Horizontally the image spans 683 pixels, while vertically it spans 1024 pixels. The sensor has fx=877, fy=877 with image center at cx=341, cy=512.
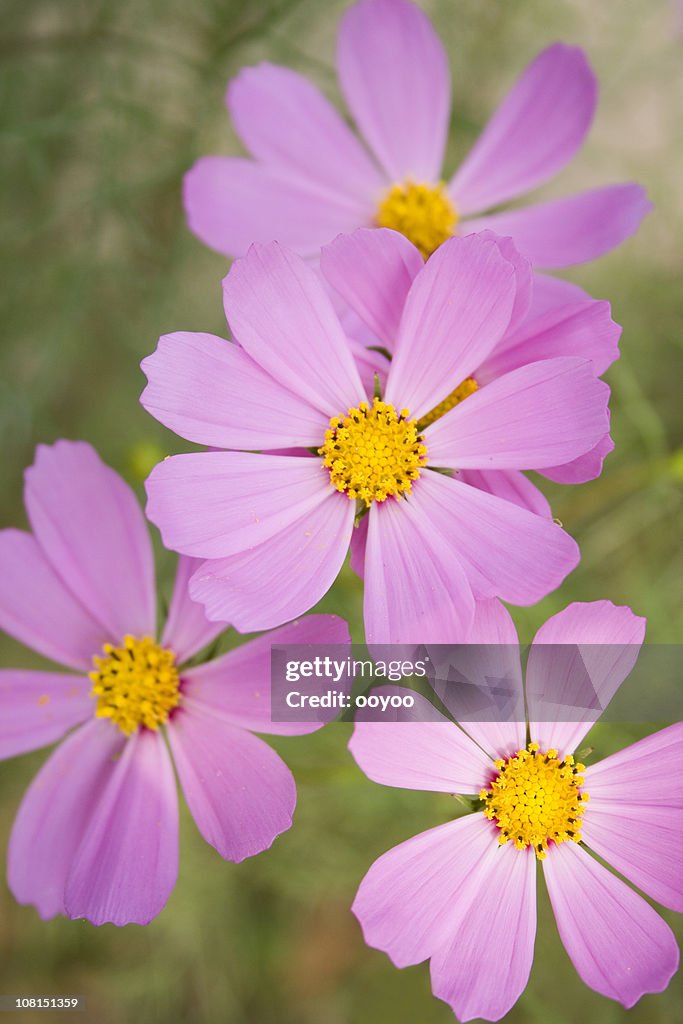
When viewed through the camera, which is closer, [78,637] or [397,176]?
[78,637]

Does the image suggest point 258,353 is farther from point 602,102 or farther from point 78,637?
point 602,102

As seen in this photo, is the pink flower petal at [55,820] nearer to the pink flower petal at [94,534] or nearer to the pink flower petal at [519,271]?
the pink flower petal at [94,534]

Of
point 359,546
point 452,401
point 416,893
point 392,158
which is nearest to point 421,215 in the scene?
point 392,158

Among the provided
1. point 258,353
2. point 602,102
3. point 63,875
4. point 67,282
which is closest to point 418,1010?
point 63,875

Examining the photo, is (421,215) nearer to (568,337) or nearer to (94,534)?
(568,337)

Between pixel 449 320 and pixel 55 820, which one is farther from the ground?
pixel 449 320

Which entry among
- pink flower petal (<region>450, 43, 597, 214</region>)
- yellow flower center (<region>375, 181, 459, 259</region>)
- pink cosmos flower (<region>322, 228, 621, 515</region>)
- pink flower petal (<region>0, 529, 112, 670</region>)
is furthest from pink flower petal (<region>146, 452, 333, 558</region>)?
pink flower petal (<region>450, 43, 597, 214</region>)

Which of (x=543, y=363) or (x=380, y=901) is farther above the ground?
(x=543, y=363)

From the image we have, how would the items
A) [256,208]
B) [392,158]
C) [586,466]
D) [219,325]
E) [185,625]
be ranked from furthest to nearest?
[219,325], [392,158], [256,208], [185,625], [586,466]
